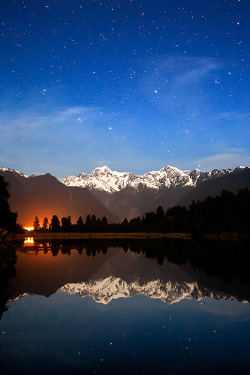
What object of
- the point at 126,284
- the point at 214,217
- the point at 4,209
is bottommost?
the point at 126,284

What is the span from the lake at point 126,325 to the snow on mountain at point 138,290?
0.07 meters

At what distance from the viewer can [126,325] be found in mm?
15914

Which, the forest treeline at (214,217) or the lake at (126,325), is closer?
the lake at (126,325)

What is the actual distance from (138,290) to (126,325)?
27.7 feet

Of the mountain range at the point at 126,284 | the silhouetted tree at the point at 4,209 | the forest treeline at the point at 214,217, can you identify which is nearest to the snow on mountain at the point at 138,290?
the mountain range at the point at 126,284

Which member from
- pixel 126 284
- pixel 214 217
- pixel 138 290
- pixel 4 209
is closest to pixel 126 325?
pixel 138 290

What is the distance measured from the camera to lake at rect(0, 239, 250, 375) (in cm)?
1134

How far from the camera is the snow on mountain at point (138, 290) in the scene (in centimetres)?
2186

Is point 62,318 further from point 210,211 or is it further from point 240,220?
point 210,211

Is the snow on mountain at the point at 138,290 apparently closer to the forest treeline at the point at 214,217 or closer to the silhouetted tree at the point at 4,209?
the silhouetted tree at the point at 4,209

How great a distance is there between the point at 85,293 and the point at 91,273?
9.26 metres

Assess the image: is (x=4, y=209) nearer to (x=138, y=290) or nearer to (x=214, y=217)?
(x=138, y=290)

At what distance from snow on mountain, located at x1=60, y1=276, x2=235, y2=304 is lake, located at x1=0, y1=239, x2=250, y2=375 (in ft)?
0.21

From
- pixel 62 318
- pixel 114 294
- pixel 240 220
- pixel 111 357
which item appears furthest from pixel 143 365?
pixel 240 220
